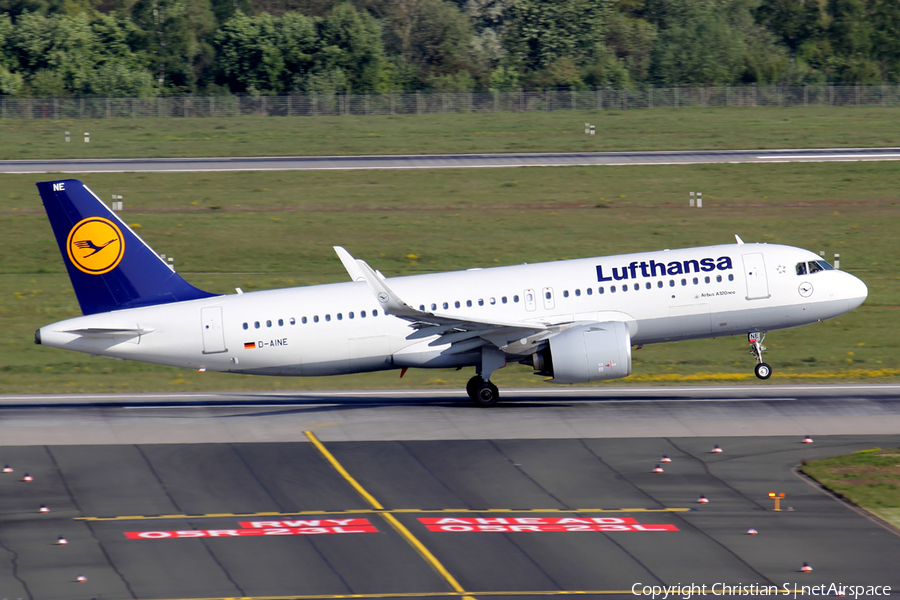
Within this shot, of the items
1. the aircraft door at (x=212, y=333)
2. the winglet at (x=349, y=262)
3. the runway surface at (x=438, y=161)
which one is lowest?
the aircraft door at (x=212, y=333)

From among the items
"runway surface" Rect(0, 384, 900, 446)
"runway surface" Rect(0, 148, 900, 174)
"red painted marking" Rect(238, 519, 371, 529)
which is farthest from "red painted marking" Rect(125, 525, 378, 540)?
"runway surface" Rect(0, 148, 900, 174)

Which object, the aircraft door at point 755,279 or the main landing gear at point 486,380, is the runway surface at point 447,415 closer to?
the main landing gear at point 486,380

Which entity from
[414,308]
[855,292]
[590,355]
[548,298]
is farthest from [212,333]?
[855,292]

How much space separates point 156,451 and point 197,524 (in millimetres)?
6558

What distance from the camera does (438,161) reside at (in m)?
73.4

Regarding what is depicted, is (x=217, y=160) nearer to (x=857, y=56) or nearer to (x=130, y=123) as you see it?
(x=130, y=123)

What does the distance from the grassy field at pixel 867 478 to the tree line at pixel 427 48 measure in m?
84.5

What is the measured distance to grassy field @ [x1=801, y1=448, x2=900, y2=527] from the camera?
78.6ft

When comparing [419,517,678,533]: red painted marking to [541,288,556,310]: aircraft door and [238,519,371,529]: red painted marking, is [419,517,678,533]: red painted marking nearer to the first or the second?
[238,519,371,529]: red painted marking

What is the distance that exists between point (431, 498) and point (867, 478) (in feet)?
34.6

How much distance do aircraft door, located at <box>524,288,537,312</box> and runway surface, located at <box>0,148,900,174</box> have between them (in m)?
37.8

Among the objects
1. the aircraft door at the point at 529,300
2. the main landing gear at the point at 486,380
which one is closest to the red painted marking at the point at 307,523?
the main landing gear at the point at 486,380

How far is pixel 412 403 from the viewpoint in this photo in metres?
35.9

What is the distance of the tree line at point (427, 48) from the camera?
10756 cm
